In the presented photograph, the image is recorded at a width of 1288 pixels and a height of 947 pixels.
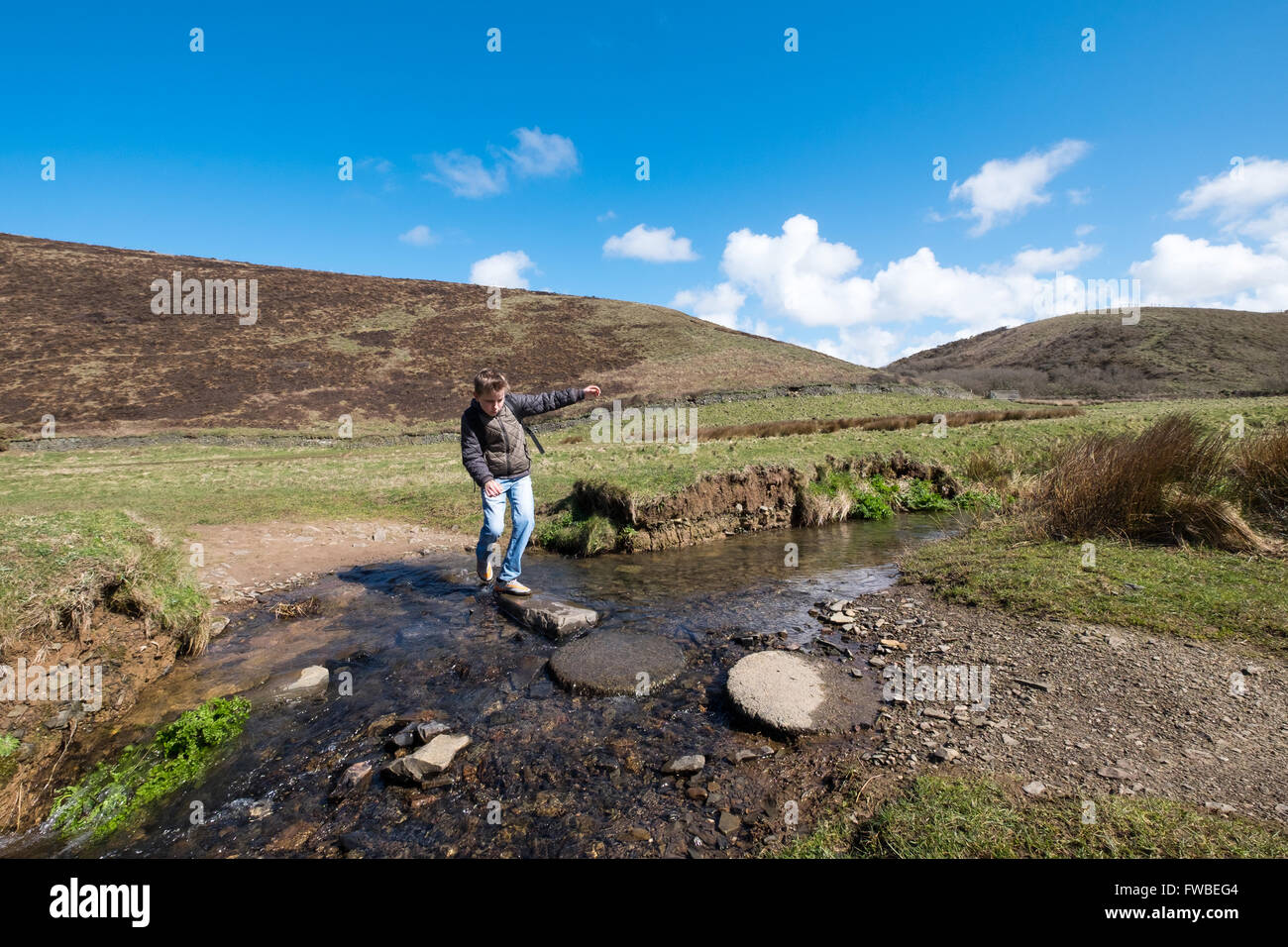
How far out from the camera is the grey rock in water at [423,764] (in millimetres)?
4191

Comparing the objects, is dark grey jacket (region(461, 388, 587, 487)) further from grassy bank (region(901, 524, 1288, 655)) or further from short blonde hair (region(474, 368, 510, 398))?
grassy bank (region(901, 524, 1288, 655))

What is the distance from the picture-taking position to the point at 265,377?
5059 cm

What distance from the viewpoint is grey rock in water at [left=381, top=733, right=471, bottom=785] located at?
13.8 ft

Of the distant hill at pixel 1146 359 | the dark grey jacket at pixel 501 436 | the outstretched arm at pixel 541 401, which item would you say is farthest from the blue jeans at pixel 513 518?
the distant hill at pixel 1146 359

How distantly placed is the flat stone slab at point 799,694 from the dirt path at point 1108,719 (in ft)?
1.00

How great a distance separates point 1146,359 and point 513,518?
319 feet

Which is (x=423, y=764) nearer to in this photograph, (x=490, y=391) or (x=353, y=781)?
(x=353, y=781)

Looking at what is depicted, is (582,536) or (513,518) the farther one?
(582,536)

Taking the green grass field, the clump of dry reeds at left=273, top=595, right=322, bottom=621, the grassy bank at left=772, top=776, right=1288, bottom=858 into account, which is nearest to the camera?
the grassy bank at left=772, top=776, right=1288, bottom=858

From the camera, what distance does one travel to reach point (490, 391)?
24.8ft

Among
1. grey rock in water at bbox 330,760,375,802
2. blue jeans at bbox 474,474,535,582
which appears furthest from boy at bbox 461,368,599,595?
grey rock in water at bbox 330,760,375,802

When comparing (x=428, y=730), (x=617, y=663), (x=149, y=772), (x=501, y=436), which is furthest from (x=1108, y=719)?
(x=149, y=772)

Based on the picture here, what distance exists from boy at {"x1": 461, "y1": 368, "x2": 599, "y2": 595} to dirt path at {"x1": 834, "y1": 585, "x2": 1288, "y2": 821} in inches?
200

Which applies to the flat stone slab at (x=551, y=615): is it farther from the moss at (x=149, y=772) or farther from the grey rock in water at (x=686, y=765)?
the moss at (x=149, y=772)
